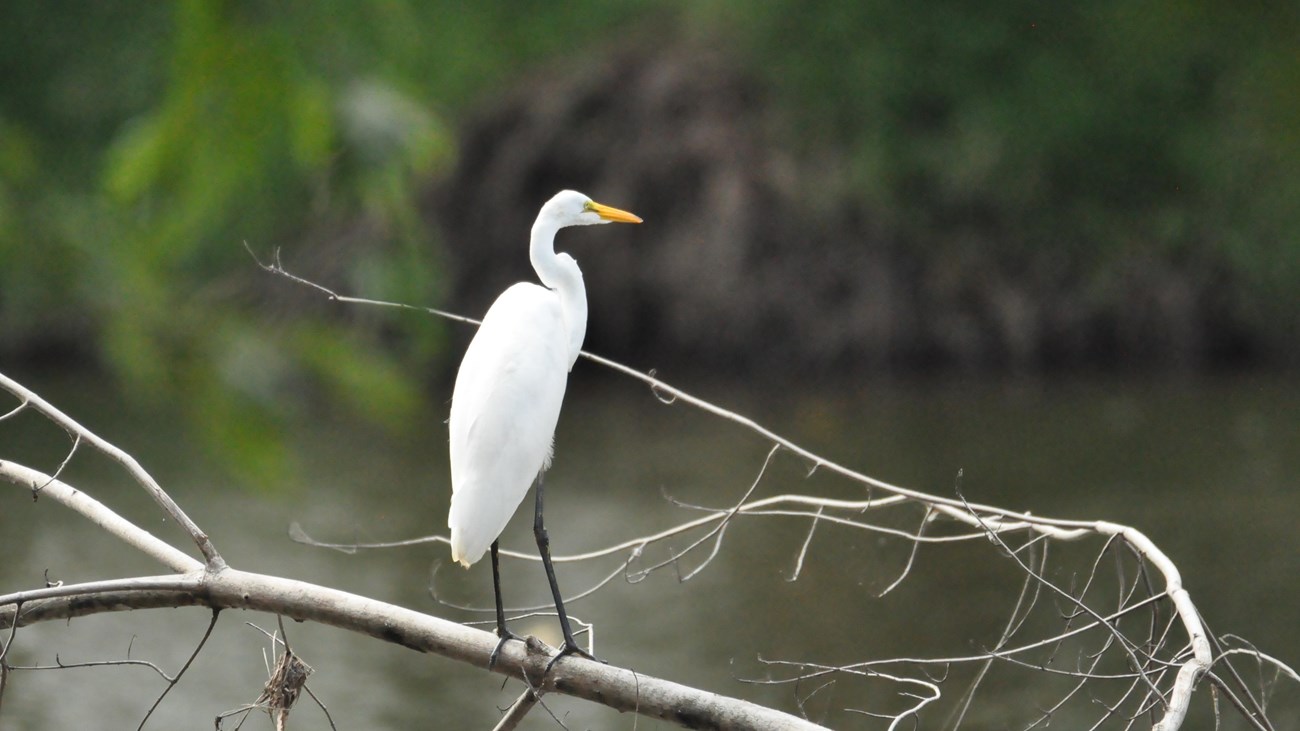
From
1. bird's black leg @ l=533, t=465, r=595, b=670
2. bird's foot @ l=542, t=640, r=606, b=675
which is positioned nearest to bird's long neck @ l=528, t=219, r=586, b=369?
bird's black leg @ l=533, t=465, r=595, b=670

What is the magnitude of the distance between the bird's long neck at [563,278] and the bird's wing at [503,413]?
3 centimetres

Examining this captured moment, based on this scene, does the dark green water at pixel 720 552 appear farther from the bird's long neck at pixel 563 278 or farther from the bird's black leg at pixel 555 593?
the bird's long neck at pixel 563 278

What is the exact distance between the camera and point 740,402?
10.5 metres

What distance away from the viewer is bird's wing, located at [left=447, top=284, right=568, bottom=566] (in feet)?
7.20

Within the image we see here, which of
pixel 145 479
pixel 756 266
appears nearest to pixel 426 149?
pixel 145 479

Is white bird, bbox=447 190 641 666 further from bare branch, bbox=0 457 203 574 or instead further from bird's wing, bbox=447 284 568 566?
bare branch, bbox=0 457 203 574

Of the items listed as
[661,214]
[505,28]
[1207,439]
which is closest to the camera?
[1207,439]

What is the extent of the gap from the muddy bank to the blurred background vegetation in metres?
0.13

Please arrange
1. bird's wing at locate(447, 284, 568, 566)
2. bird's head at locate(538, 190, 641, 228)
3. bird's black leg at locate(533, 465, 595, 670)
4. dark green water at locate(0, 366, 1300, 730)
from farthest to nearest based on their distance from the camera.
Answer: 1. dark green water at locate(0, 366, 1300, 730)
2. bird's head at locate(538, 190, 641, 228)
3. bird's wing at locate(447, 284, 568, 566)
4. bird's black leg at locate(533, 465, 595, 670)

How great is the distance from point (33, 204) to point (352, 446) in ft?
28.2

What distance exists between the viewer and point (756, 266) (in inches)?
480

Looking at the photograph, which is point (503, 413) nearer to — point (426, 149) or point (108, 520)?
point (108, 520)

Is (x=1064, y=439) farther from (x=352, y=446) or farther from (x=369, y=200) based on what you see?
(x=369, y=200)

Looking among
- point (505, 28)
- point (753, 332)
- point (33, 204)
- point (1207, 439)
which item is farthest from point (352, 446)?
point (33, 204)
